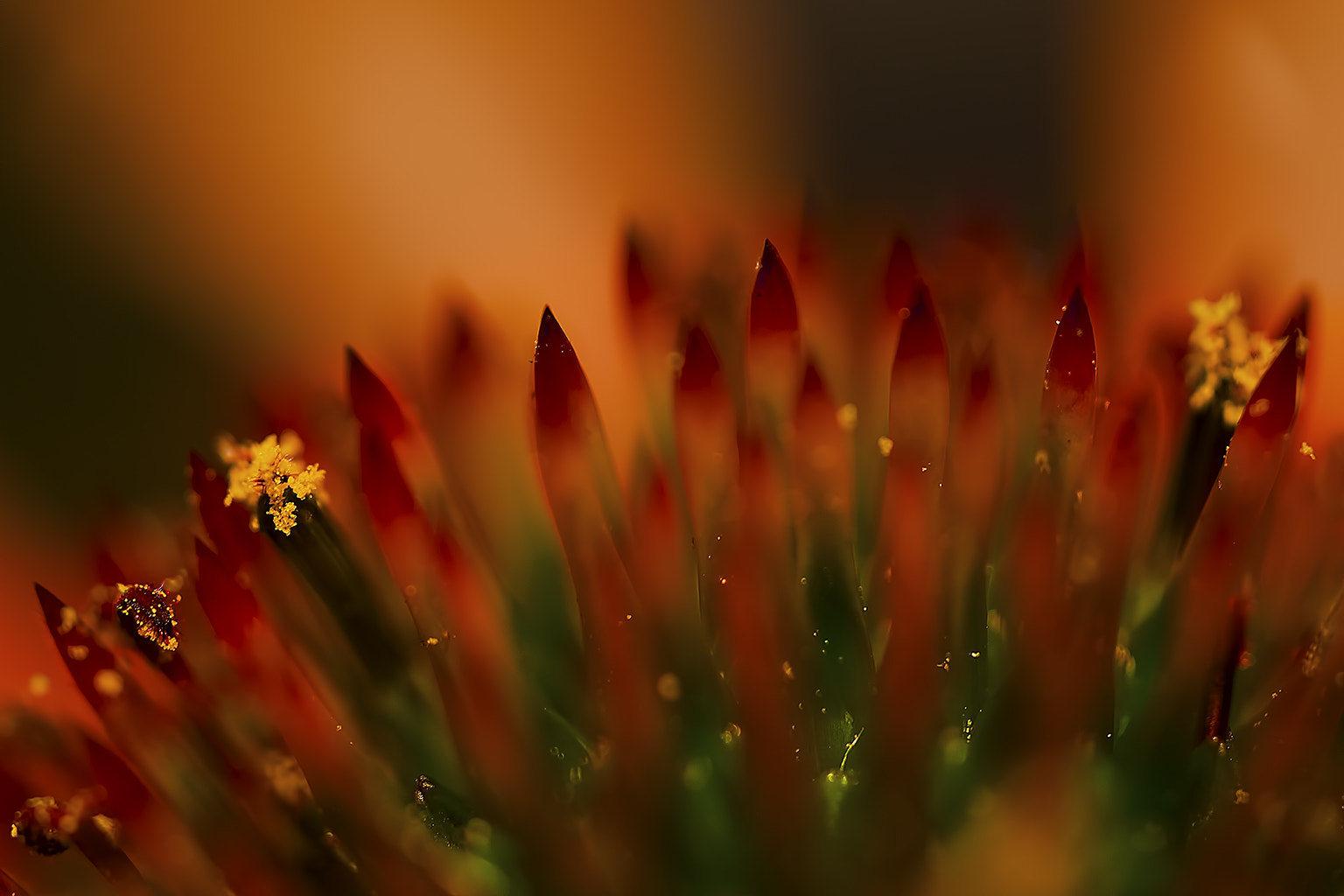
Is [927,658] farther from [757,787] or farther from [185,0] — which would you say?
[185,0]

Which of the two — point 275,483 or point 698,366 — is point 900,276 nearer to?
point 698,366

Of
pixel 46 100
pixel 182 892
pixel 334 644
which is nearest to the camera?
pixel 182 892

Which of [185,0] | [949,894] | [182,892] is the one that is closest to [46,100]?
[185,0]

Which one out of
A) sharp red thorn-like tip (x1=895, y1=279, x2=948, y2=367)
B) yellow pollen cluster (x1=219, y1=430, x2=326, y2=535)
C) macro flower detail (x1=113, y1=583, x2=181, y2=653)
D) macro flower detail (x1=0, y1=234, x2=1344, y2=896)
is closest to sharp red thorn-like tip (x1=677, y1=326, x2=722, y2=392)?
macro flower detail (x1=0, y1=234, x2=1344, y2=896)

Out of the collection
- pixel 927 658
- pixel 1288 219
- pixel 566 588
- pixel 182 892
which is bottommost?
pixel 182 892

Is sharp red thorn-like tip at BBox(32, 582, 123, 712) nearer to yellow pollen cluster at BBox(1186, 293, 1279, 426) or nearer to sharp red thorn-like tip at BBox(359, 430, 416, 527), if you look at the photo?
sharp red thorn-like tip at BBox(359, 430, 416, 527)

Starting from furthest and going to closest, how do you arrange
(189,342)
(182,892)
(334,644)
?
(189,342) → (334,644) → (182,892)

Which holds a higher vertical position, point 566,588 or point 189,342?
point 189,342
